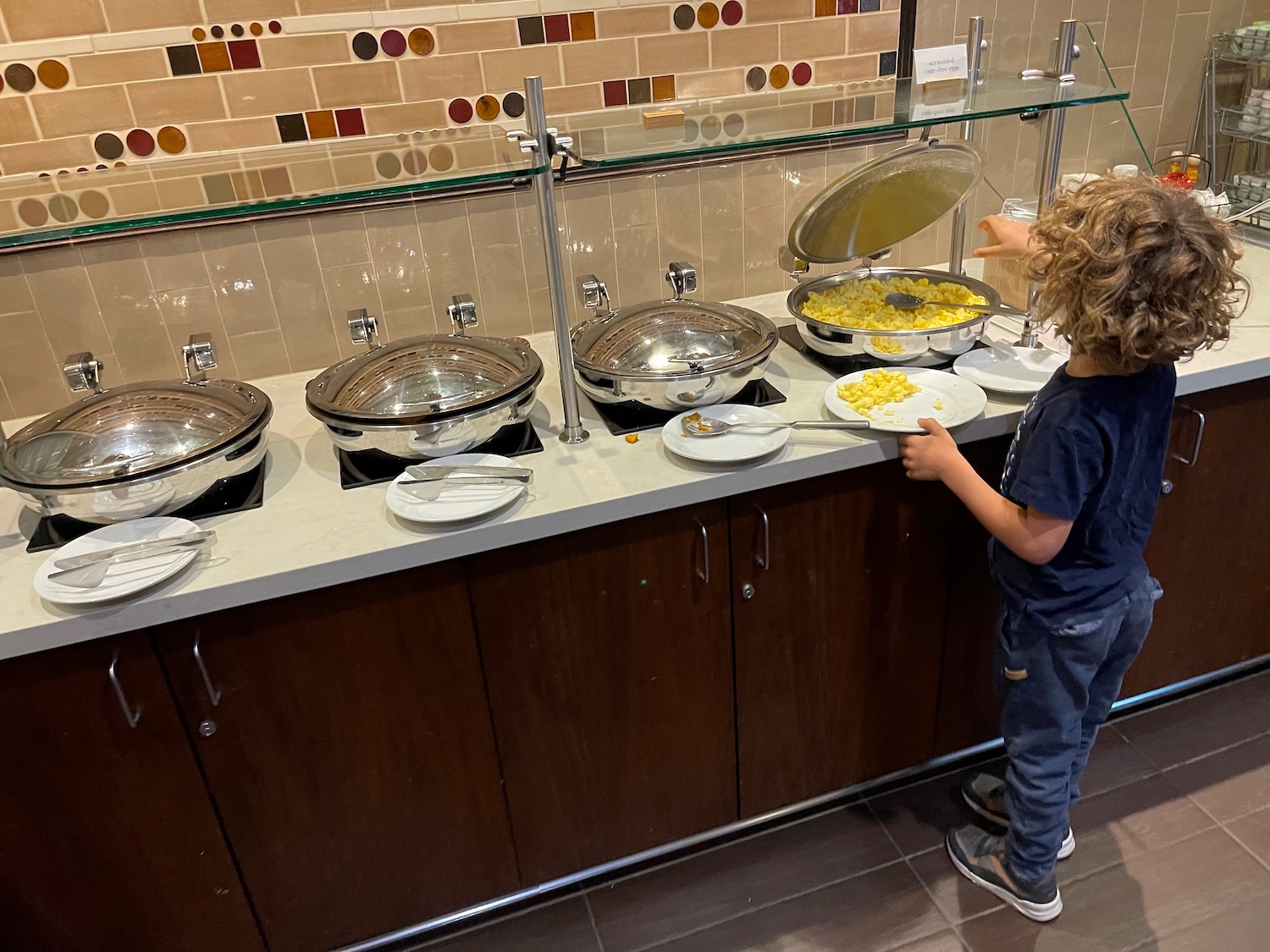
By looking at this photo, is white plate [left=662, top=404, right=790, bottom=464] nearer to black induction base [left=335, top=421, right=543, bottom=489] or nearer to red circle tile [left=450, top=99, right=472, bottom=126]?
black induction base [left=335, top=421, right=543, bottom=489]

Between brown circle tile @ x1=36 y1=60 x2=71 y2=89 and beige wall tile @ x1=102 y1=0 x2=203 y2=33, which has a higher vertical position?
beige wall tile @ x1=102 y1=0 x2=203 y2=33

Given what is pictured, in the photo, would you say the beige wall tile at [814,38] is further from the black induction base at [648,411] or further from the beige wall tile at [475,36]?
the black induction base at [648,411]

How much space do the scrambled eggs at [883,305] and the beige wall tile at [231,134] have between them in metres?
0.89

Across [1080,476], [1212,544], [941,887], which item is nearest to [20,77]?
[1080,476]

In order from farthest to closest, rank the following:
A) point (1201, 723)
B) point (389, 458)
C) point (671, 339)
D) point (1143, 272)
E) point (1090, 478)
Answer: point (1201, 723) → point (671, 339) → point (389, 458) → point (1090, 478) → point (1143, 272)

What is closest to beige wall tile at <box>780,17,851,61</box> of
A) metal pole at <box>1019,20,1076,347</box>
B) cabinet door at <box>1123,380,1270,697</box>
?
metal pole at <box>1019,20,1076,347</box>

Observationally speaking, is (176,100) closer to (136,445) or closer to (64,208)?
(64,208)

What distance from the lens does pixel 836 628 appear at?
4.86 feet

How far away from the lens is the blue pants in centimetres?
133

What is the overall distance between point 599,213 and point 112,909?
130 centimetres

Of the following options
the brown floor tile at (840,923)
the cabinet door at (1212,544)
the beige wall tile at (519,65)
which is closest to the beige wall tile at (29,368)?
the beige wall tile at (519,65)

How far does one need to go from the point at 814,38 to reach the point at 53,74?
3.98 ft

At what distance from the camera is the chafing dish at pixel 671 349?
1372mm

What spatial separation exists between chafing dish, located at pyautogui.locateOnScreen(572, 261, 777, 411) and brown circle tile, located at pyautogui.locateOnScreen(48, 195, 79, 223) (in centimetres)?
67
